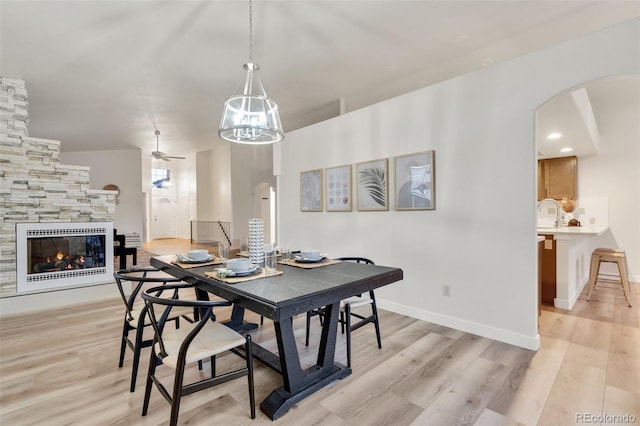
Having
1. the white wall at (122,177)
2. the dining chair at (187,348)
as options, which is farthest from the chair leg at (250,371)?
the white wall at (122,177)

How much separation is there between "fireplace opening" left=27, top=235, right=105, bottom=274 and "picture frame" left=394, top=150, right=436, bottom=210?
13.7ft

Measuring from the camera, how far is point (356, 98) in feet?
16.8

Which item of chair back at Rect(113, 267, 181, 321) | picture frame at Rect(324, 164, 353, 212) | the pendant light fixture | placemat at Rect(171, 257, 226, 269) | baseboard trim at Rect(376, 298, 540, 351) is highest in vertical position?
the pendant light fixture

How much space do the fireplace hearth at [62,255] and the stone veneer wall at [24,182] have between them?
91 millimetres

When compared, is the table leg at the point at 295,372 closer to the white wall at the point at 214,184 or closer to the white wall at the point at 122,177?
the white wall at the point at 214,184

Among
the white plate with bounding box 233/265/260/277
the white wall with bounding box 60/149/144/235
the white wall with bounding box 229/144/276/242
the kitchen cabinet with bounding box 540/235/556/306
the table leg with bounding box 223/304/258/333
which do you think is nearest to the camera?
the white plate with bounding box 233/265/260/277

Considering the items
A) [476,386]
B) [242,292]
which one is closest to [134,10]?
[242,292]

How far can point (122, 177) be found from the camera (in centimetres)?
889

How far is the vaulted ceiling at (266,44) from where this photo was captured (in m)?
2.77

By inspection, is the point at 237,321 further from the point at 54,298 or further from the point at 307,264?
the point at 54,298

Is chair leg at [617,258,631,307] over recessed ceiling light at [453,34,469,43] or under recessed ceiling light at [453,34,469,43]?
under

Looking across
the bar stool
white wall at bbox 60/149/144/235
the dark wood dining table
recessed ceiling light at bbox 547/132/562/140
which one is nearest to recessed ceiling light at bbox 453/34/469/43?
recessed ceiling light at bbox 547/132/562/140

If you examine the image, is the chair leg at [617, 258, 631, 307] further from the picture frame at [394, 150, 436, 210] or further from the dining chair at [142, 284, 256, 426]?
the dining chair at [142, 284, 256, 426]

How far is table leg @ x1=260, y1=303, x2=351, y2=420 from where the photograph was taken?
6.11ft
